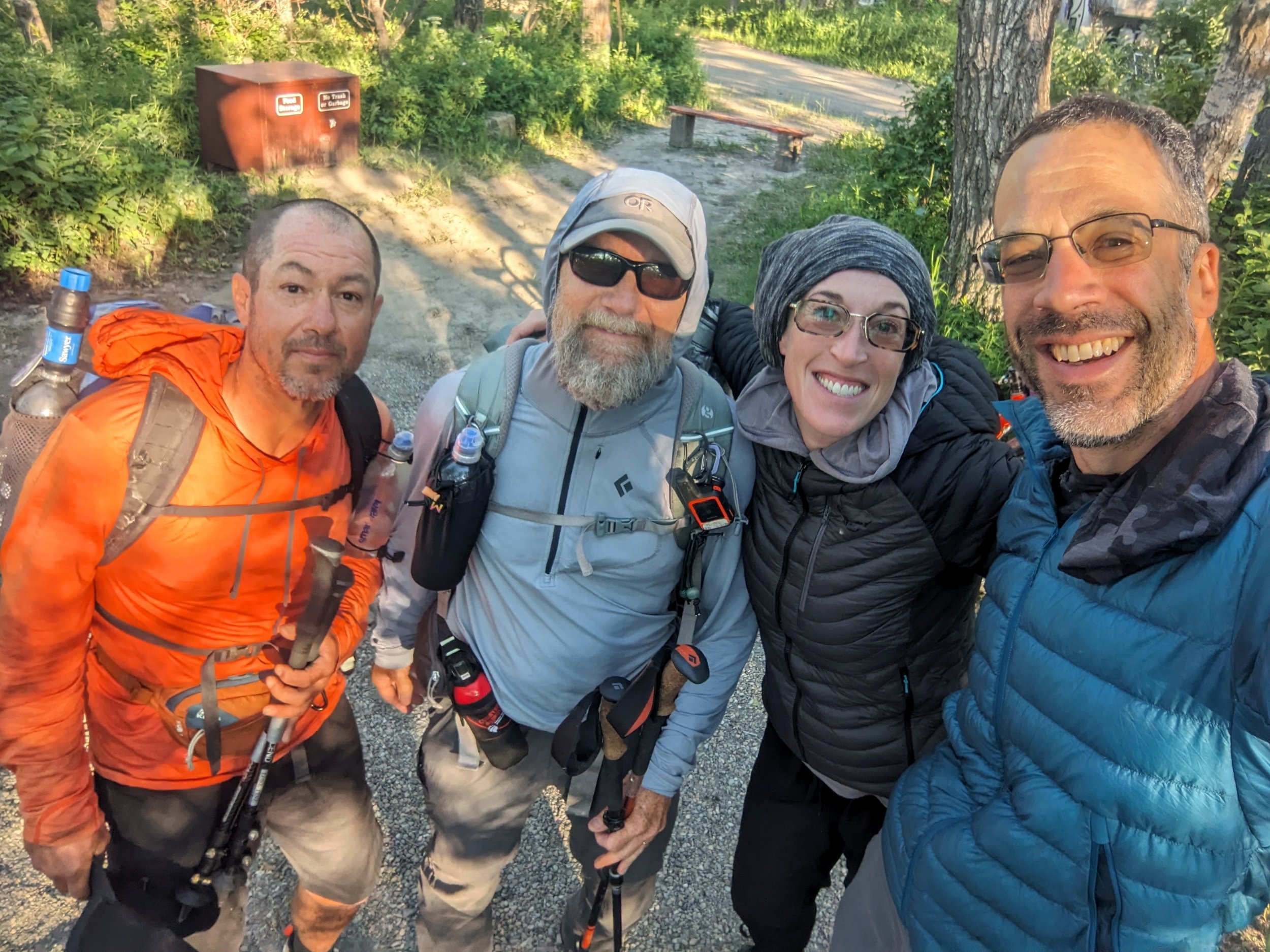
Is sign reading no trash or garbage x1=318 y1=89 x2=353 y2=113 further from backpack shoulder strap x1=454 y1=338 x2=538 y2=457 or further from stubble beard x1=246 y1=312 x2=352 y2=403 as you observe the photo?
backpack shoulder strap x1=454 y1=338 x2=538 y2=457

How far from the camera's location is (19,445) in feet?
5.82

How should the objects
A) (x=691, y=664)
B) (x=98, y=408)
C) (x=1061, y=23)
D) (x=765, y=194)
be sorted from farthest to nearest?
(x=1061, y=23) → (x=765, y=194) → (x=691, y=664) → (x=98, y=408)

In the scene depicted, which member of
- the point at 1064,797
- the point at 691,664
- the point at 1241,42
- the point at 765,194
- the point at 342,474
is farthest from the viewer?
the point at 765,194

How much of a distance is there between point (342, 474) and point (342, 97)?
8.99 m

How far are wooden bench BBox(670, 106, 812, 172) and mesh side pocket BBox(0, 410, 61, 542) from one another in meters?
12.1

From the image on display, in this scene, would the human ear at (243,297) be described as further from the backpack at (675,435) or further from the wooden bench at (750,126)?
the wooden bench at (750,126)

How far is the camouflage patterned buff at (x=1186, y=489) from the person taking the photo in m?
1.23

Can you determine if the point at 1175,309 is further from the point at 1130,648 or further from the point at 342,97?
the point at 342,97

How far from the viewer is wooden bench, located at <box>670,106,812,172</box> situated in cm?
1241

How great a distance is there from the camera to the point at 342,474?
2266mm

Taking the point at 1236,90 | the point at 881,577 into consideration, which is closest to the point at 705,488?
the point at 881,577

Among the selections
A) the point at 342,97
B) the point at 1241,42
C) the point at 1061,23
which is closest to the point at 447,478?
the point at 1241,42

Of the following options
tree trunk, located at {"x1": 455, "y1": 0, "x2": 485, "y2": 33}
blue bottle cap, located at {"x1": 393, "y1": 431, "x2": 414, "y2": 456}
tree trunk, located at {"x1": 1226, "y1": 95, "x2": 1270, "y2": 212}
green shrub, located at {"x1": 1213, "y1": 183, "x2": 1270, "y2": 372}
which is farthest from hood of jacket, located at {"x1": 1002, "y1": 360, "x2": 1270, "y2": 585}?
tree trunk, located at {"x1": 455, "y1": 0, "x2": 485, "y2": 33}

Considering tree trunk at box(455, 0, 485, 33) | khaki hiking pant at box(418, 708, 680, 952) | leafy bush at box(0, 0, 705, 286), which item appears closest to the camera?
khaki hiking pant at box(418, 708, 680, 952)
